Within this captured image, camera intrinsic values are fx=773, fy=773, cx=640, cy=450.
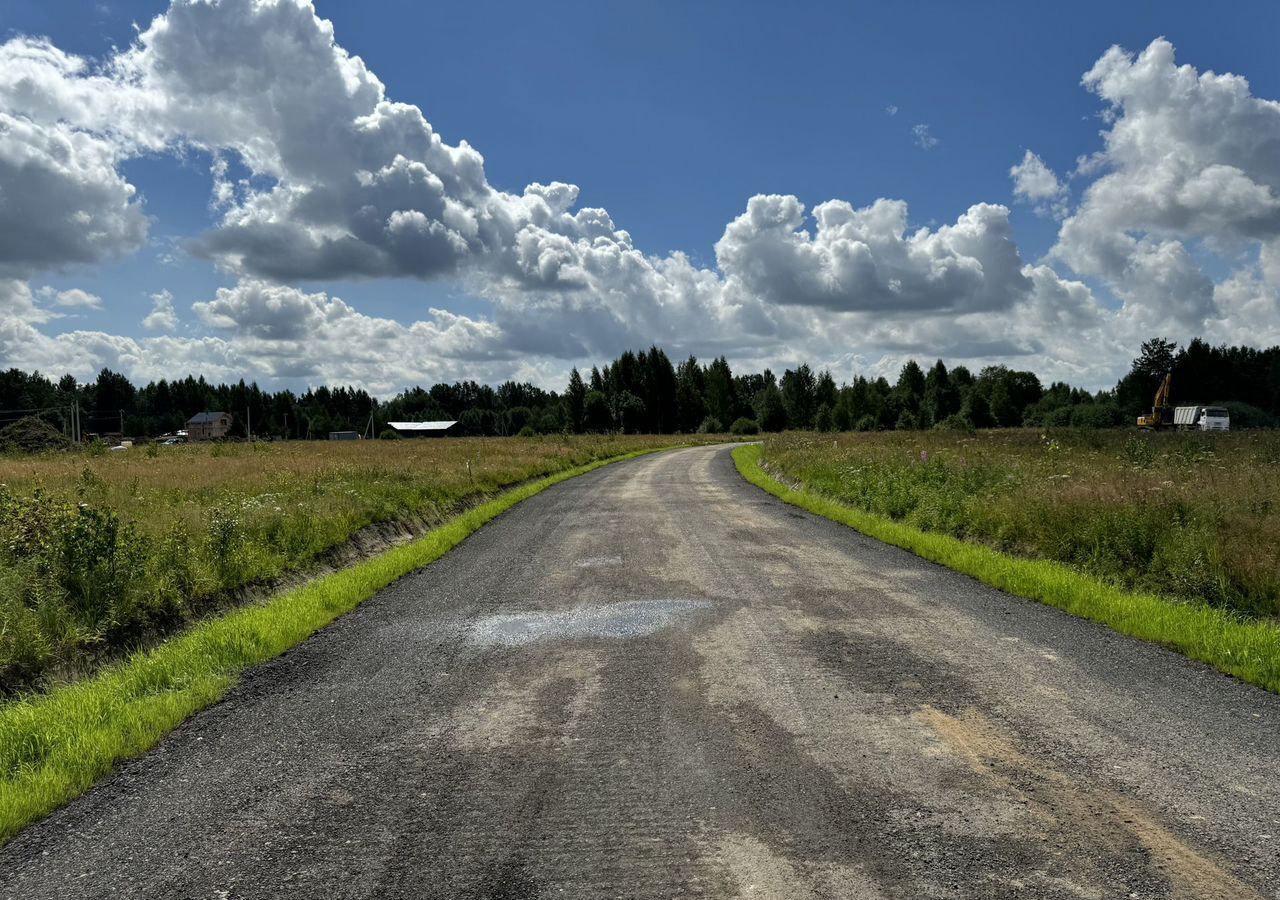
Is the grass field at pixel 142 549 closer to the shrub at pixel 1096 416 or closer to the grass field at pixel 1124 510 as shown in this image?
the grass field at pixel 1124 510

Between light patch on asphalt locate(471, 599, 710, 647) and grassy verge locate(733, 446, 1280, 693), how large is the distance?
429 centimetres

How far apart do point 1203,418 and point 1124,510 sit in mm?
55858

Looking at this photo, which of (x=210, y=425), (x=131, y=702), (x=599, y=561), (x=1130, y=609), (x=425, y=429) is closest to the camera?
(x=131, y=702)

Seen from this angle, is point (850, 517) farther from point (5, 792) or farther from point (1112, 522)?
point (5, 792)

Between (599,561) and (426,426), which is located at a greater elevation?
(426,426)

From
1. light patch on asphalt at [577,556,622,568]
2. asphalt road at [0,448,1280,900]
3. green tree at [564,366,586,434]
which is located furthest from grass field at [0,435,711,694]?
green tree at [564,366,586,434]

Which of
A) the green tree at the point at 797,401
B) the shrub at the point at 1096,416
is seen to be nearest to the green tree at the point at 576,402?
A: the green tree at the point at 797,401

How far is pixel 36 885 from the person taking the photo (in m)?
3.76

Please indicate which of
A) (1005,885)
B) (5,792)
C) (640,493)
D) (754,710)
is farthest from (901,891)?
(640,493)

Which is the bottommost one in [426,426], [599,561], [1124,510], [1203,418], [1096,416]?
[599,561]

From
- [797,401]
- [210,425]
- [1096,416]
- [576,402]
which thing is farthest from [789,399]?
[210,425]

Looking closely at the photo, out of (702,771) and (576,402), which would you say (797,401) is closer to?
(576,402)

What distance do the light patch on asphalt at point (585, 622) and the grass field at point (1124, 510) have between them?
19.8 ft

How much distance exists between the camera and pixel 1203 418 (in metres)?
55.9
